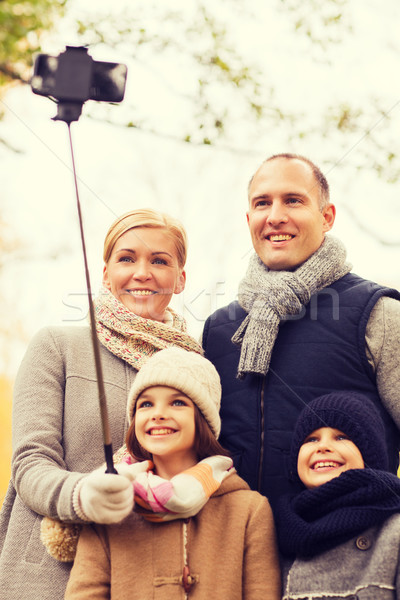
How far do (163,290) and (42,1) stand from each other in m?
1.77

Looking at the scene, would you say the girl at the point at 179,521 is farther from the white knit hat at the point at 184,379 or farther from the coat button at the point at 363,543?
the coat button at the point at 363,543

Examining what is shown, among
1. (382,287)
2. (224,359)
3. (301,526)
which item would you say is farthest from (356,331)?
(301,526)

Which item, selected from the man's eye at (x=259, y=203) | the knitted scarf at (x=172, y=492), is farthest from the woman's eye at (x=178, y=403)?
the man's eye at (x=259, y=203)

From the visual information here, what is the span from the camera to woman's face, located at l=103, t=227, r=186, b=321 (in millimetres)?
2428

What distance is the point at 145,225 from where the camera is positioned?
247cm

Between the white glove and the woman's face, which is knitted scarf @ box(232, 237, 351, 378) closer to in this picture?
the woman's face

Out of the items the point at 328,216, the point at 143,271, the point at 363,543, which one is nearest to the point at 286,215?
the point at 328,216

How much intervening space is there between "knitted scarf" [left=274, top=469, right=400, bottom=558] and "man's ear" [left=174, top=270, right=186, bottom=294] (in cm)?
92

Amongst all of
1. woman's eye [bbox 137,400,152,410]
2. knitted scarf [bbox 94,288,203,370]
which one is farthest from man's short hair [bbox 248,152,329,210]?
woman's eye [bbox 137,400,152,410]

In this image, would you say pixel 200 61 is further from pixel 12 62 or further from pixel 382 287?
pixel 382 287

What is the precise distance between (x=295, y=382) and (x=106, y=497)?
80cm

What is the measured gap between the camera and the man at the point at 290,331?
2229mm

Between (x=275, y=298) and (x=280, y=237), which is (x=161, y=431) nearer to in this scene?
(x=275, y=298)

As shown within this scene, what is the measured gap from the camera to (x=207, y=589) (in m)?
1.84
